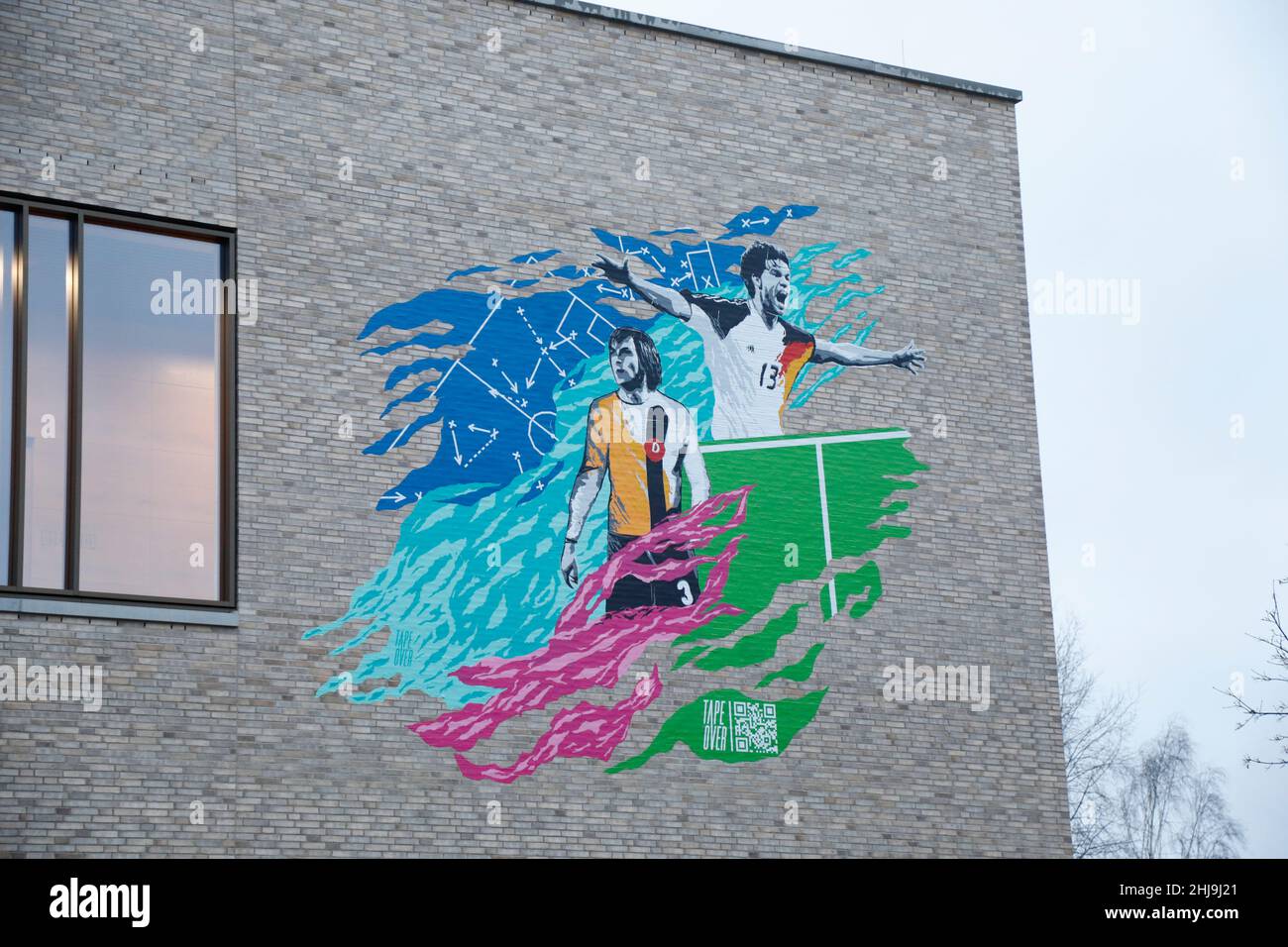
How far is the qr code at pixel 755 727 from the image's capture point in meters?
17.7

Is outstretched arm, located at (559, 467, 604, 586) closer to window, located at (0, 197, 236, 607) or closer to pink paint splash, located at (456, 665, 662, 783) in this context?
pink paint splash, located at (456, 665, 662, 783)

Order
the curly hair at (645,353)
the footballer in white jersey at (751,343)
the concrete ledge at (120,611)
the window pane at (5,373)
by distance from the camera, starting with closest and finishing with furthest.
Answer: the concrete ledge at (120,611) → the window pane at (5,373) → the curly hair at (645,353) → the footballer in white jersey at (751,343)

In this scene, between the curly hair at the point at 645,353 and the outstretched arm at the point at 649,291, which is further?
the outstretched arm at the point at 649,291

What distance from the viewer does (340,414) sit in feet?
55.1

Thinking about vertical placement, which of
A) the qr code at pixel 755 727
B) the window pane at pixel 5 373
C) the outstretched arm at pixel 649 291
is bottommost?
the qr code at pixel 755 727

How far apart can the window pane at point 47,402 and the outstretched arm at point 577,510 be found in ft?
16.9

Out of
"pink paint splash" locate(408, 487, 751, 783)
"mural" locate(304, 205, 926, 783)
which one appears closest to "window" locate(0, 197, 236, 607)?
"mural" locate(304, 205, 926, 783)

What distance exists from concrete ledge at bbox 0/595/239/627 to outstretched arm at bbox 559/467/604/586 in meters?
3.62

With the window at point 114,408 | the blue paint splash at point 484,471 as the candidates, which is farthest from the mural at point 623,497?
the window at point 114,408

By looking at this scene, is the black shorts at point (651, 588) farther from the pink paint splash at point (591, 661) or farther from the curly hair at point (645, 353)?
the curly hair at point (645, 353)

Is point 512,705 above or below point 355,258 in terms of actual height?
below
